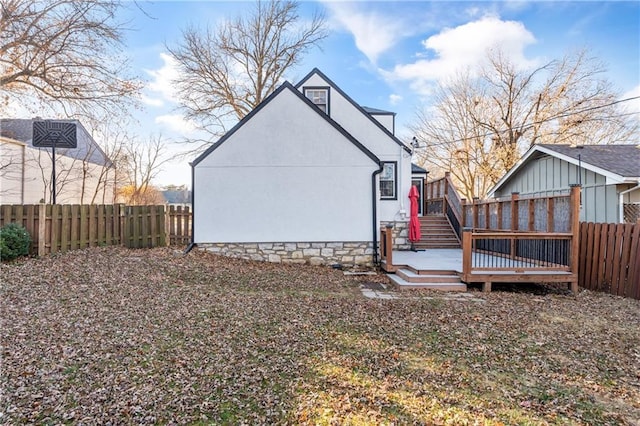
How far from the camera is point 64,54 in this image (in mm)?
9086

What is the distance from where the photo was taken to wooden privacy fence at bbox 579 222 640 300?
6.45 meters

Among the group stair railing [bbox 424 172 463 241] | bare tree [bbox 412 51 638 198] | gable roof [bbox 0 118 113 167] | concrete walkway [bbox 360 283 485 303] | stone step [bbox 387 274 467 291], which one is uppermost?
bare tree [bbox 412 51 638 198]

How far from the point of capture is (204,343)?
3.78m

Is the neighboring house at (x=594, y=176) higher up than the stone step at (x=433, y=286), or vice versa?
the neighboring house at (x=594, y=176)

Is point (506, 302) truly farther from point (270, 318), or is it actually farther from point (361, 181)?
point (361, 181)

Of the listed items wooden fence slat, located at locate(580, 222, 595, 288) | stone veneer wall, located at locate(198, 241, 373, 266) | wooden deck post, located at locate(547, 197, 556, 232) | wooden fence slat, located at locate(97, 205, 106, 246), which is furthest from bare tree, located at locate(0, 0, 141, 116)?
wooden fence slat, located at locate(580, 222, 595, 288)

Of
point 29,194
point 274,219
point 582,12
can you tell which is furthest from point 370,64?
point 29,194

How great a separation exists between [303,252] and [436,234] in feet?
19.0

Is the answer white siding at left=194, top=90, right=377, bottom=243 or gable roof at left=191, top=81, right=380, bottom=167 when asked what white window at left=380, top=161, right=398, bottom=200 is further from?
gable roof at left=191, top=81, right=380, bottom=167

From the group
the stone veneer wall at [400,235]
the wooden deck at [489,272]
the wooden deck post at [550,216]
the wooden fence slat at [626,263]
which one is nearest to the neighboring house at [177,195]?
the stone veneer wall at [400,235]

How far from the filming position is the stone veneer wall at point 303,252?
9.67 metres

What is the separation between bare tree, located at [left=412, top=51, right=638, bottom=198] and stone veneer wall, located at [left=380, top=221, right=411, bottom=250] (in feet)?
41.0

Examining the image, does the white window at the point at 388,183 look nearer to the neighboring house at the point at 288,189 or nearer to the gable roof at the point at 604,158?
the neighboring house at the point at 288,189

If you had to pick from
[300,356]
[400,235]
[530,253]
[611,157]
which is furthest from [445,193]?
[300,356]
